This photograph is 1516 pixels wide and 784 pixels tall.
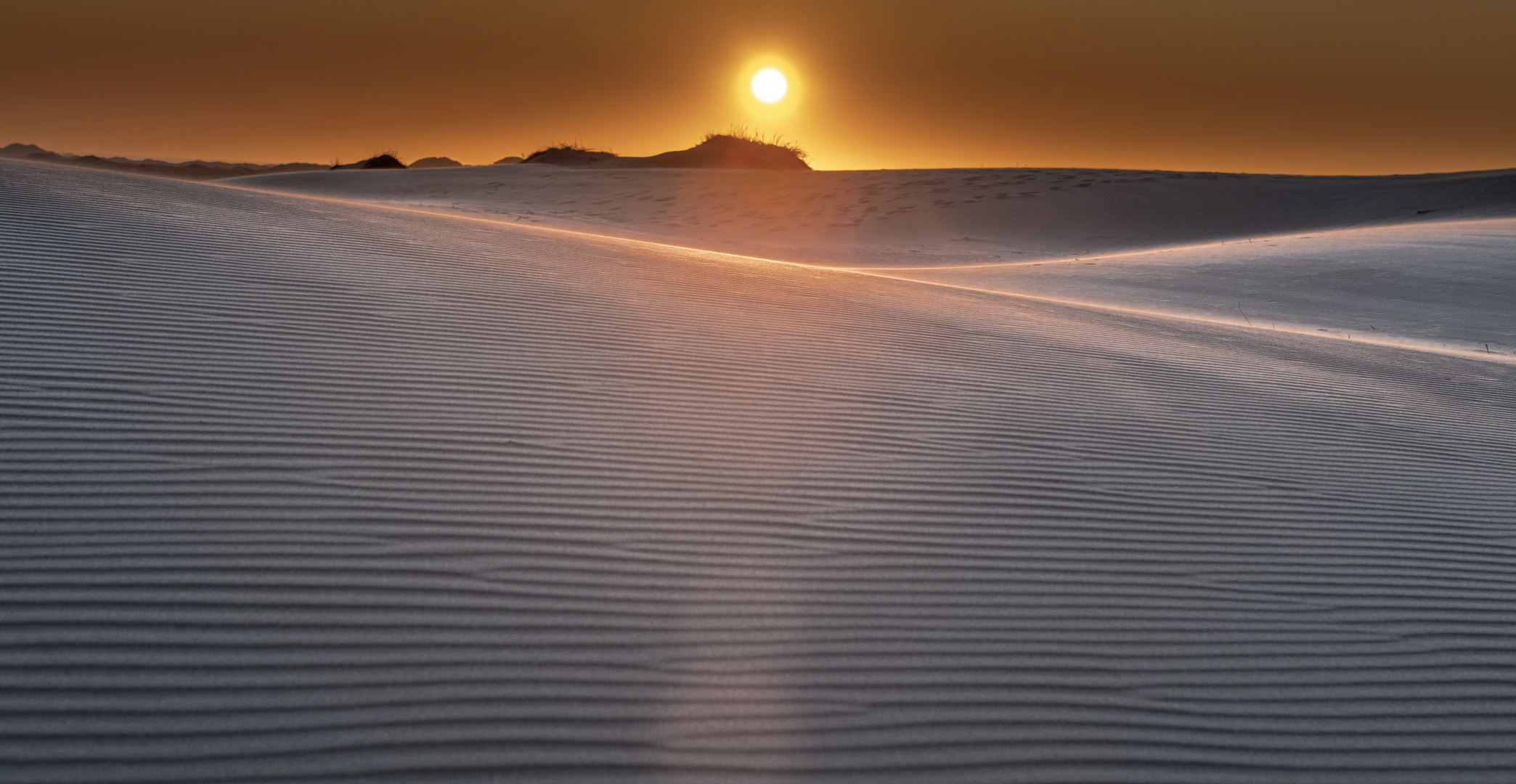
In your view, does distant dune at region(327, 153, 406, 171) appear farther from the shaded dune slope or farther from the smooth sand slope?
the smooth sand slope

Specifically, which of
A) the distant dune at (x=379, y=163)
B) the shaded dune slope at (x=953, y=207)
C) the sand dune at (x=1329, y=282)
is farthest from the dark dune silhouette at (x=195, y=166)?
the sand dune at (x=1329, y=282)

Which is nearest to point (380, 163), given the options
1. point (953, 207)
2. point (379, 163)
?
point (379, 163)

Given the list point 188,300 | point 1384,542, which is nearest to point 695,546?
point 1384,542

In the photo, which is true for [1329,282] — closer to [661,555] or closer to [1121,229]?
[1121,229]

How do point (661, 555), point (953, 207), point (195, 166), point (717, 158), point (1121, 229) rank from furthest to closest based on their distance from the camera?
point (195, 166) < point (717, 158) < point (953, 207) < point (1121, 229) < point (661, 555)

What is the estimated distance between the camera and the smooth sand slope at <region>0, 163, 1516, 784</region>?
2027 mm

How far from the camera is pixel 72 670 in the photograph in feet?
6.48

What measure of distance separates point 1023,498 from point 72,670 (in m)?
2.93

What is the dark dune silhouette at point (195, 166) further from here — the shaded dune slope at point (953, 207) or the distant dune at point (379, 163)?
the shaded dune slope at point (953, 207)

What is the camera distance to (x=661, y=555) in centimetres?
271

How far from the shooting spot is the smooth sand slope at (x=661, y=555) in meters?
2.03

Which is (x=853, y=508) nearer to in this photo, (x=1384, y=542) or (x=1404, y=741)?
(x=1404, y=741)

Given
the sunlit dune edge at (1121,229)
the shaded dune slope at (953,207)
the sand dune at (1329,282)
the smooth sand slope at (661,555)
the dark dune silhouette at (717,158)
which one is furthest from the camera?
the dark dune silhouette at (717,158)

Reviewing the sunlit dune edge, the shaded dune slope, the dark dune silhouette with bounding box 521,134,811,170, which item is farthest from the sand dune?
the dark dune silhouette with bounding box 521,134,811,170
